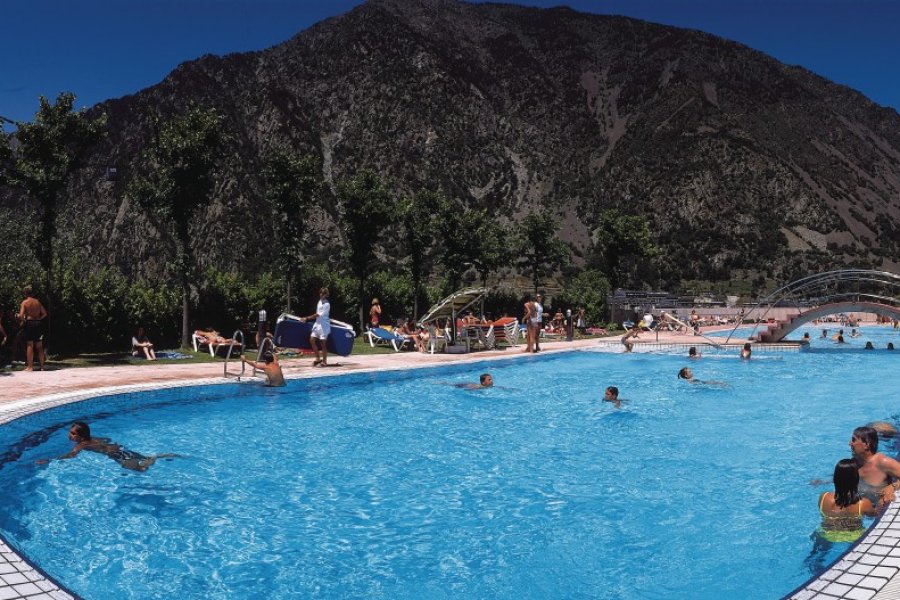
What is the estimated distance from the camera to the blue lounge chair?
19625 mm

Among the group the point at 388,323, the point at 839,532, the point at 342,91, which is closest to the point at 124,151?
the point at 342,91

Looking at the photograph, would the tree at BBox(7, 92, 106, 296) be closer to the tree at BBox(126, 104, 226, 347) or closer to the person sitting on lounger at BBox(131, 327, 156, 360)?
the person sitting on lounger at BBox(131, 327, 156, 360)

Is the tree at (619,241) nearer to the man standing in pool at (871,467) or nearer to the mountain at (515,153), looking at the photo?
the man standing in pool at (871,467)

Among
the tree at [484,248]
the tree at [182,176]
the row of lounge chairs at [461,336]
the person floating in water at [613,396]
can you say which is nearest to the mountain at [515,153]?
the tree at [484,248]

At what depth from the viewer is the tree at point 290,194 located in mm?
20266

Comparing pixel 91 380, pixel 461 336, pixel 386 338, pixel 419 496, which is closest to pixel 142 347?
pixel 91 380

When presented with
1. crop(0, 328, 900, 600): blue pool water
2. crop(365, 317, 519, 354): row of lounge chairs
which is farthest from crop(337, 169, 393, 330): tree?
crop(0, 328, 900, 600): blue pool water

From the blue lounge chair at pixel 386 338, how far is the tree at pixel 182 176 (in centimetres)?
560

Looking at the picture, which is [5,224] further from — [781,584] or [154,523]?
[781,584]

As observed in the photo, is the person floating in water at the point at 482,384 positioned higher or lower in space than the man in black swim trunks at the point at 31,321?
lower

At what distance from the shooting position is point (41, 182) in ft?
44.9

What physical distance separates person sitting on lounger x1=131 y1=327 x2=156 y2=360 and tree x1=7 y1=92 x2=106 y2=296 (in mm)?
2202

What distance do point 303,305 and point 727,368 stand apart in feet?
45.3

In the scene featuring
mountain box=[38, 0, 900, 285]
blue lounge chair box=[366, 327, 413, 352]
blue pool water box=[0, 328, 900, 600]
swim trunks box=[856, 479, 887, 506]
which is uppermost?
mountain box=[38, 0, 900, 285]
